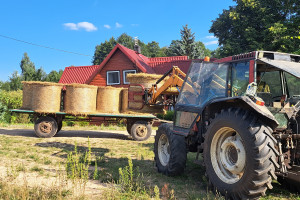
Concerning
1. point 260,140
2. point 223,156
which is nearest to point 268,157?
point 260,140

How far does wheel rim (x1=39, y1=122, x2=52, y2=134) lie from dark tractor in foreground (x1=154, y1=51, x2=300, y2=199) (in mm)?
7226

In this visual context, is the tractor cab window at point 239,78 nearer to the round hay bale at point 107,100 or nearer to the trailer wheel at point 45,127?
the round hay bale at point 107,100

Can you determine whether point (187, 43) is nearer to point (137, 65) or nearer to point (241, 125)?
point (137, 65)

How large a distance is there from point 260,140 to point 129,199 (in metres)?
1.90

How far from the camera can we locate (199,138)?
16.6 ft

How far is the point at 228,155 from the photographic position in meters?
4.09

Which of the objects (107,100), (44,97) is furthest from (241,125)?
(44,97)

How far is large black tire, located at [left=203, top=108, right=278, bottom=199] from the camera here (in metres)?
3.40

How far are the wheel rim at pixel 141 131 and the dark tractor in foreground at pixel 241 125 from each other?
609 centimetres

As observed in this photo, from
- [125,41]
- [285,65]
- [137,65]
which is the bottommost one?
[285,65]

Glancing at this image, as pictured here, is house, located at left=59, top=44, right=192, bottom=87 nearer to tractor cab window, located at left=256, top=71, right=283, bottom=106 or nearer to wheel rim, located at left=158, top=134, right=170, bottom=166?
wheel rim, located at left=158, top=134, right=170, bottom=166

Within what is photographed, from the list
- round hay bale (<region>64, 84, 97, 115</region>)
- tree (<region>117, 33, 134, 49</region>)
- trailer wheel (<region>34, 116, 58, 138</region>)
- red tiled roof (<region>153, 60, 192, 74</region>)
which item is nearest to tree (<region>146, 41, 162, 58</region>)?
tree (<region>117, 33, 134, 49</region>)

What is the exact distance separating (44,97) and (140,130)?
14.2 feet

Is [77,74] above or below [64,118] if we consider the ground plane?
above
